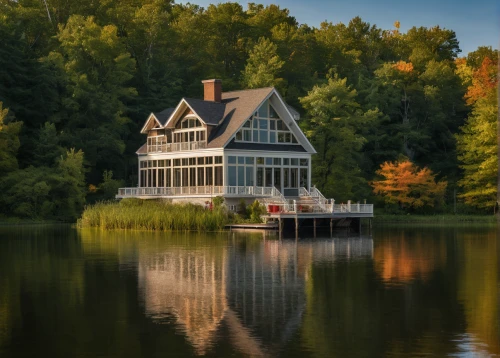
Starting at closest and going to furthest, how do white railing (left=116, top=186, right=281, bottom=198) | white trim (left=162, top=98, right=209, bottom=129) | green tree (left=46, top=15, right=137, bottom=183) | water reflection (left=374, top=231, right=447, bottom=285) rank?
1. water reflection (left=374, top=231, right=447, bottom=285)
2. white railing (left=116, top=186, right=281, bottom=198)
3. white trim (left=162, top=98, right=209, bottom=129)
4. green tree (left=46, top=15, right=137, bottom=183)

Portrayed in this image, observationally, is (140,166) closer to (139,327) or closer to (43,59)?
(43,59)

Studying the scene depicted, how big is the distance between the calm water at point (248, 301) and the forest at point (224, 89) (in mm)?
27320

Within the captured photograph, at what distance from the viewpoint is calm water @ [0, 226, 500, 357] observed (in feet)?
48.3

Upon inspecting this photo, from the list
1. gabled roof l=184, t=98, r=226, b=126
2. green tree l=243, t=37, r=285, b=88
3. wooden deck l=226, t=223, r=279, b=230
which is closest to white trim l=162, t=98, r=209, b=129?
gabled roof l=184, t=98, r=226, b=126

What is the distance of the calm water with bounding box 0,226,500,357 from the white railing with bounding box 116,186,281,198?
17128 millimetres

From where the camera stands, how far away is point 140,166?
2447 inches

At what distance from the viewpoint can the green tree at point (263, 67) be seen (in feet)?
235

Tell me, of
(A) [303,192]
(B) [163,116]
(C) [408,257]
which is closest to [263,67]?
(B) [163,116]

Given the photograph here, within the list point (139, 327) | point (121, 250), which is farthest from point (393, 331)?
point (121, 250)

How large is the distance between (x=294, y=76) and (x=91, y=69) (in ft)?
65.8

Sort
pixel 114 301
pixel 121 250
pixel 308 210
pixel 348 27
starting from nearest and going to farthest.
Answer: pixel 114 301 → pixel 121 250 → pixel 308 210 → pixel 348 27

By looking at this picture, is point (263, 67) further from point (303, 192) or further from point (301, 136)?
point (303, 192)

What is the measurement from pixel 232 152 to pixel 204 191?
302 centimetres

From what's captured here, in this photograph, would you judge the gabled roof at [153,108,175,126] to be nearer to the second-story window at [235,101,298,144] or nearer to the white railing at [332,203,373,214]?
the second-story window at [235,101,298,144]
